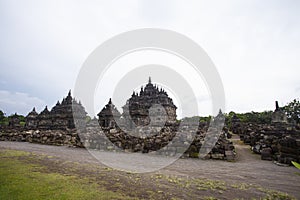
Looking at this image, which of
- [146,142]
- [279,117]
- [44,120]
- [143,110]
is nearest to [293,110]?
[279,117]

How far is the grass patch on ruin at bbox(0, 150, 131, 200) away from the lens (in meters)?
3.24

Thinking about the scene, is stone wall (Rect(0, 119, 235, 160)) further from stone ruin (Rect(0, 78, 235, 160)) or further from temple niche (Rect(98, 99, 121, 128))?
temple niche (Rect(98, 99, 121, 128))

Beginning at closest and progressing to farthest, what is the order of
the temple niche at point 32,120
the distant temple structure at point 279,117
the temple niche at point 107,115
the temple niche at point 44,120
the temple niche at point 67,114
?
the temple niche at point 107,115, the distant temple structure at point 279,117, the temple niche at point 67,114, the temple niche at point 44,120, the temple niche at point 32,120

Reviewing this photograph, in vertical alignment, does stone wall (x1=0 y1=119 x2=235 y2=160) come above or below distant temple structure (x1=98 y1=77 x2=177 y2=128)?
below

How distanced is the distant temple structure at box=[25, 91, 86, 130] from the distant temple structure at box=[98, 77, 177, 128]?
23.9 feet

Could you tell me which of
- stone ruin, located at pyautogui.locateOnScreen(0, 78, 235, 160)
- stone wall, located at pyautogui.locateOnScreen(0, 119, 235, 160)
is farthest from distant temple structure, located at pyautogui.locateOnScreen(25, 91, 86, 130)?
stone wall, located at pyautogui.locateOnScreen(0, 119, 235, 160)

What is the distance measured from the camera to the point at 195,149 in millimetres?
9375

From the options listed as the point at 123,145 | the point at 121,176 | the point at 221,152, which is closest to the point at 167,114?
the point at 123,145

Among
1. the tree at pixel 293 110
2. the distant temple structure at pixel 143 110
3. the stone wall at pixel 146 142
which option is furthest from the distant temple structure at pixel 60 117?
the tree at pixel 293 110

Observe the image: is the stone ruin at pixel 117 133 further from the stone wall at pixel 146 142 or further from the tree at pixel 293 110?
the tree at pixel 293 110

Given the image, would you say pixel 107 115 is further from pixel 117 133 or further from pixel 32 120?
pixel 32 120

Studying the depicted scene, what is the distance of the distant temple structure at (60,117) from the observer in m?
31.8

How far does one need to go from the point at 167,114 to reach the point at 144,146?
78.5ft

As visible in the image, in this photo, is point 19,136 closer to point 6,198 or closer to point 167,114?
point 6,198
